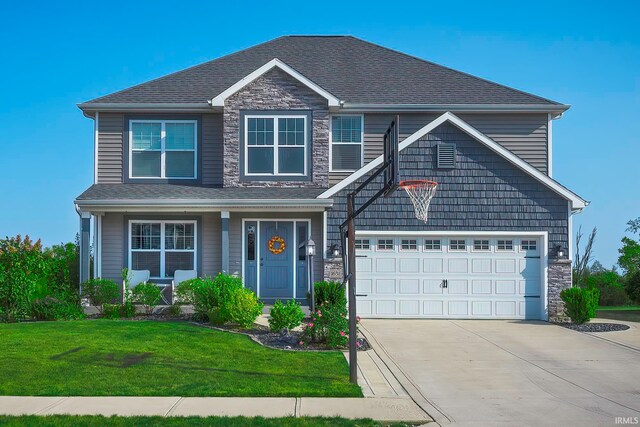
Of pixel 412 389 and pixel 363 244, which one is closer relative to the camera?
pixel 412 389

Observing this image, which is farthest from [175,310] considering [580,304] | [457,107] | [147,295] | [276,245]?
[580,304]

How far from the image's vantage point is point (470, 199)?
17219mm

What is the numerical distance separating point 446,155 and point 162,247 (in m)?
8.20

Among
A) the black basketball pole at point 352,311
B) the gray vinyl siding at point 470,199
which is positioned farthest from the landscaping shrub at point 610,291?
A: the black basketball pole at point 352,311

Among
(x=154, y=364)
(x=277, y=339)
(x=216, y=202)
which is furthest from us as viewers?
(x=216, y=202)

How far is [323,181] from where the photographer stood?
59.7 feet

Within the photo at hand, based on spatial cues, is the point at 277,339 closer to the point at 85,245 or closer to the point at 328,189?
the point at 328,189

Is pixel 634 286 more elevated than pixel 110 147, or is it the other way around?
pixel 110 147

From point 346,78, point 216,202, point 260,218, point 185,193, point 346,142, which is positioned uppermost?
point 346,78

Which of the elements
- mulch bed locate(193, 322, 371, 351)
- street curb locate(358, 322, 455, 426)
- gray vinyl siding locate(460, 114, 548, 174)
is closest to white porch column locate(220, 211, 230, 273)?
mulch bed locate(193, 322, 371, 351)

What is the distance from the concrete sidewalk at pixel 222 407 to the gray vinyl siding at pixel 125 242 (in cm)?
982

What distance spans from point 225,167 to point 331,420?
11531 mm

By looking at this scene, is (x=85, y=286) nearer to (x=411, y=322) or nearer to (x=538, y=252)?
(x=411, y=322)

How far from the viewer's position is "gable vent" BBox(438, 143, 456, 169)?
17.0 metres
